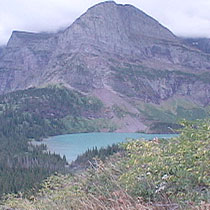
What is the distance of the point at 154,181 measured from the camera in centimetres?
783

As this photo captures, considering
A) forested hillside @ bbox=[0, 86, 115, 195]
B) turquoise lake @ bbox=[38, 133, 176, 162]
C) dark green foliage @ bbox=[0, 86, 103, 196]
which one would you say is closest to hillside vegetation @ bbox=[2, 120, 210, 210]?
forested hillside @ bbox=[0, 86, 115, 195]

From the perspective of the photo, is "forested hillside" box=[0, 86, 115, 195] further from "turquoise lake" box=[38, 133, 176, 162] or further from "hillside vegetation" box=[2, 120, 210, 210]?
"hillside vegetation" box=[2, 120, 210, 210]

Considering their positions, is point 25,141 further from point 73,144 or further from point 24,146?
point 73,144

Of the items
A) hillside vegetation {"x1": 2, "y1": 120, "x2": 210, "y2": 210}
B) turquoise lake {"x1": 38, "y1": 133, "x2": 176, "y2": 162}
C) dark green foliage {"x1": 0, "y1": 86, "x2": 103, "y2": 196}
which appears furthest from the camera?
turquoise lake {"x1": 38, "y1": 133, "x2": 176, "y2": 162}

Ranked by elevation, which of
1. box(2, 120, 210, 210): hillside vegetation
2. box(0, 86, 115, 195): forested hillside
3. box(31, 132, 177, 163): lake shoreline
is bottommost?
box(31, 132, 177, 163): lake shoreline

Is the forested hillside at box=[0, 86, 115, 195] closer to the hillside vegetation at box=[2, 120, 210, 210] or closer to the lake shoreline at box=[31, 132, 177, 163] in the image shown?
the lake shoreline at box=[31, 132, 177, 163]

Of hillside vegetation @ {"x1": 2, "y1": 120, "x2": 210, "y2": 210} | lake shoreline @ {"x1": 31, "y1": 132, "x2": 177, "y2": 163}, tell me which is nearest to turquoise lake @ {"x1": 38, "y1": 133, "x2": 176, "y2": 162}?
lake shoreline @ {"x1": 31, "y1": 132, "x2": 177, "y2": 163}

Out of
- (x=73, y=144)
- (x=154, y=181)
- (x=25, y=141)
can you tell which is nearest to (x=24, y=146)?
(x=25, y=141)

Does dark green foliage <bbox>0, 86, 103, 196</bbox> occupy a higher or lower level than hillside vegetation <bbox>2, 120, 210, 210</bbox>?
lower

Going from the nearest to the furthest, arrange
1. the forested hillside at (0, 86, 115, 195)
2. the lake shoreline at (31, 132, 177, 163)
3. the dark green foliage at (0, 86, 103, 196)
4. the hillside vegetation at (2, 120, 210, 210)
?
the hillside vegetation at (2, 120, 210, 210) < the dark green foliage at (0, 86, 103, 196) < the forested hillside at (0, 86, 115, 195) < the lake shoreline at (31, 132, 177, 163)

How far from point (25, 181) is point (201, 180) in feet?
187

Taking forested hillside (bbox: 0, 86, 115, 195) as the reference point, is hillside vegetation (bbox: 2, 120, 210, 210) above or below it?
above

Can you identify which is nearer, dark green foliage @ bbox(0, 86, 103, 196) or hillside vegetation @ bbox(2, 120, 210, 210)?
hillside vegetation @ bbox(2, 120, 210, 210)

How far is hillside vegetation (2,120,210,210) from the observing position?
7.05m
